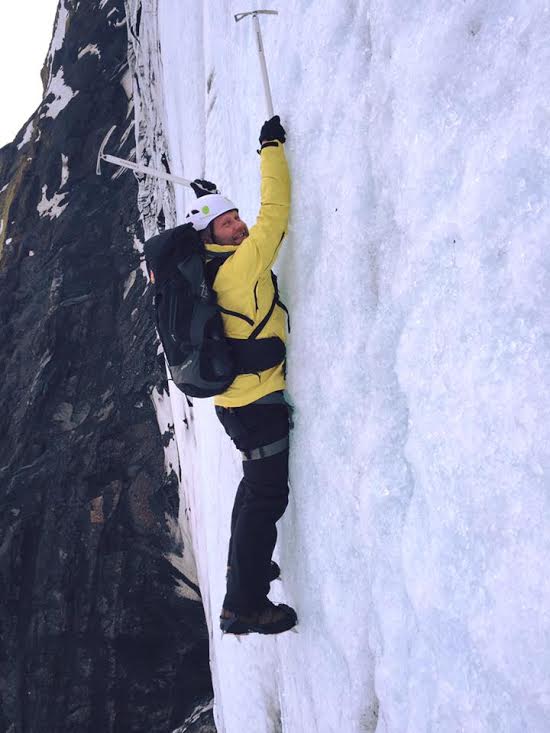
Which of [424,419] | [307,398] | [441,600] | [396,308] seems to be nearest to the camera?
[441,600]

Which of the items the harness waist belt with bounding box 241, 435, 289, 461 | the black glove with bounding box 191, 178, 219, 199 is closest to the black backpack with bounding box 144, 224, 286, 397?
the harness waist belt with bounding box 241, 435, 289, 461

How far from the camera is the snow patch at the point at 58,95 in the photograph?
37.7ft

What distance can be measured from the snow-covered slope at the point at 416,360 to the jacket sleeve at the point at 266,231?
0.23ft

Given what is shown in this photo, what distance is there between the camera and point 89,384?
10883 mm

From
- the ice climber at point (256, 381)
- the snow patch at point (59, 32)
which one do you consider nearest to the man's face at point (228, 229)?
the ice climber at point (256, 381)

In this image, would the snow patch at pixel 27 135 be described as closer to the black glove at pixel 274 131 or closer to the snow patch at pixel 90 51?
the snow patch at pixel 90 51

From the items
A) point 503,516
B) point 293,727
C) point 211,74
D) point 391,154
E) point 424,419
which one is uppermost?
point 211,74

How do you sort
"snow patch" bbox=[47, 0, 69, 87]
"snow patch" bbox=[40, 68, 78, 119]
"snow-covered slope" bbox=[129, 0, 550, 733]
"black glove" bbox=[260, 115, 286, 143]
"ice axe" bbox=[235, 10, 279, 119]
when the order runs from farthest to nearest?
"snow patch" bbox=[47, 0, 69, 87] → "snow patch" bbox=[40, 68, 78, 119] → "ice axe" bbox=[235, 10, 279, 119] → "black glove" bbox=[260, 115, 286, 143] → "snow-covered slope" bbox=[129, 0, 550, 733]

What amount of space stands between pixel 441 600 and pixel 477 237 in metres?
0.99

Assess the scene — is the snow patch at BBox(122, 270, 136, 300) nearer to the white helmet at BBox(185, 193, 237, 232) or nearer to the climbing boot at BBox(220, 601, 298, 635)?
the white helmet at BBox(185, 193, 237, 232)

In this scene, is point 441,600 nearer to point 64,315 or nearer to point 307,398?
point 307,398

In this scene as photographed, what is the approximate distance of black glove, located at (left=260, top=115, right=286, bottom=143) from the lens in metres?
2.81

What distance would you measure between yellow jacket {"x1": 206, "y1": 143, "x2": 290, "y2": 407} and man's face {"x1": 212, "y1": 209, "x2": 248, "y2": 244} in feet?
0.39

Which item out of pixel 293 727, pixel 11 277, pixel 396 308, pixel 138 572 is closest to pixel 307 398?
pixel 396 308
